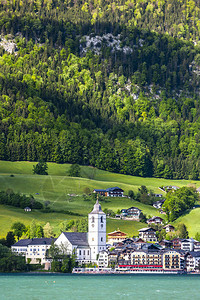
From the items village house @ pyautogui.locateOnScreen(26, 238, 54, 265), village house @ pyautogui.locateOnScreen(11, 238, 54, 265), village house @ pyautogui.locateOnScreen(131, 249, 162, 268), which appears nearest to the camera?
village house @ pyautogui.locateOnScreen(26, 238, 54, 265)

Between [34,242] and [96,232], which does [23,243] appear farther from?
[96,232]

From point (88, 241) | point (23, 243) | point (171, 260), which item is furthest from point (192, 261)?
point (23, 243)

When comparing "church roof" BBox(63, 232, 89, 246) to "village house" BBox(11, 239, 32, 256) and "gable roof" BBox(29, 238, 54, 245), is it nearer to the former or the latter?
"gable roof" BBox(29, 238, 54, 245)

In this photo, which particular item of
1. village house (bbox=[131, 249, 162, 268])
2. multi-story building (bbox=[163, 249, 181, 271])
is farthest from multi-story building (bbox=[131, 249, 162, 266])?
multi-story building (bbox=[163, 249, 181, 271])

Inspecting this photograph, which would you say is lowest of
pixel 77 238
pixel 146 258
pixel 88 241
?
pixel 146 258

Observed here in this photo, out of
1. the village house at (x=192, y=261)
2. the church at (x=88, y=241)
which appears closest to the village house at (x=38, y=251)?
the church at (x=88, y=241)
